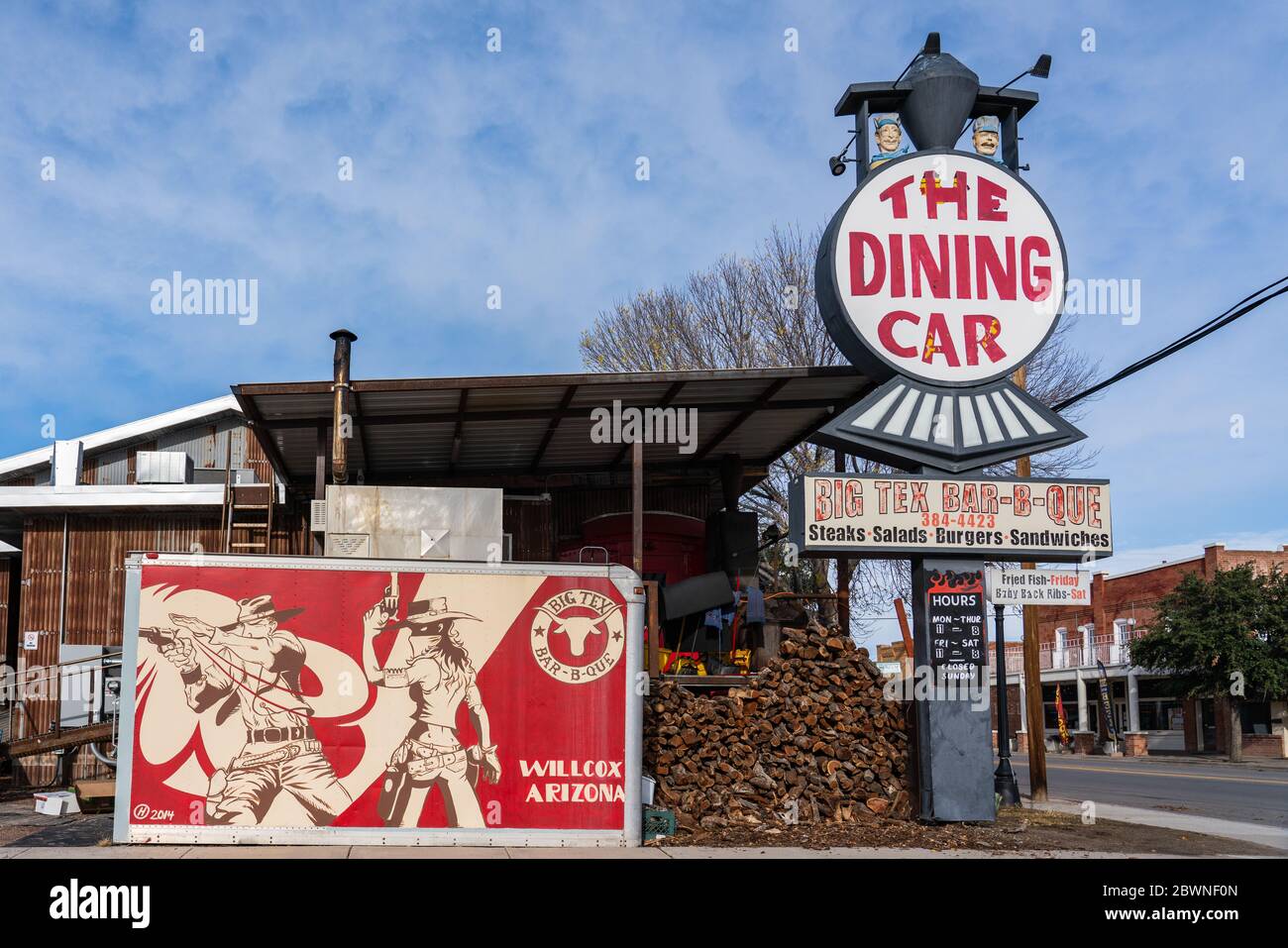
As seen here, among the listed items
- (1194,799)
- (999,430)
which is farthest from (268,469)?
(1194,799)

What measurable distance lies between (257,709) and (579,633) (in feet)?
11.1

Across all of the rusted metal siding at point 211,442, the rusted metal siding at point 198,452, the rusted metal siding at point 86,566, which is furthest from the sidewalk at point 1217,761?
the rusted metal siding at point 86,566

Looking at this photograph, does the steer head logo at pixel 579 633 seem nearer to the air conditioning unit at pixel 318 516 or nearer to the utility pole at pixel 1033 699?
the air conditioning unit at pixel 318 516

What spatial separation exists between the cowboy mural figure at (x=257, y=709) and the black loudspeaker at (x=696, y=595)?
6.52 m

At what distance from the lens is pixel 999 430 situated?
49.3ft

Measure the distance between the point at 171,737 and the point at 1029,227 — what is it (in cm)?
1195

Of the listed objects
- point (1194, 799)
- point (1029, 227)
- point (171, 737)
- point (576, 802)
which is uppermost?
point (1029, 227)

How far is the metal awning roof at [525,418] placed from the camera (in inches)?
606

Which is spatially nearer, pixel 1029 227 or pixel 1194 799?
pixel 1029 227

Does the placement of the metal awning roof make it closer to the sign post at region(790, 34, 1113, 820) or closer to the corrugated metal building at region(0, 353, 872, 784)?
the corrugated metal building at region(0, 353, 872, 784)

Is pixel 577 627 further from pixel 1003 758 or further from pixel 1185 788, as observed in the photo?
pixel 1185 788

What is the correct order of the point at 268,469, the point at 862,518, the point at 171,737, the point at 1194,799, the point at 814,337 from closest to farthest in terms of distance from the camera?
the point at 171,737, the point at 862,518, the point at 1194,799, the point at 268,469, the point at 814,337

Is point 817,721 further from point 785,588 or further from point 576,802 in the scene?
point 785,588

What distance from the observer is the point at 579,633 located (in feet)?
41.9
